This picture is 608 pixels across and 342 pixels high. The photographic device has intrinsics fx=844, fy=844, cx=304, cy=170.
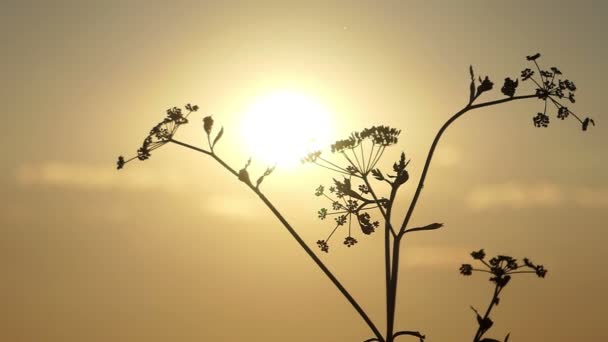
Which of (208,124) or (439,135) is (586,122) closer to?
(439,135)

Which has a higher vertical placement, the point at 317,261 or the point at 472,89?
the point at 472,89

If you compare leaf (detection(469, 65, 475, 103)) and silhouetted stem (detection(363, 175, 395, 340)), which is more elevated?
leaf (detection(469, 65, 475, 103))

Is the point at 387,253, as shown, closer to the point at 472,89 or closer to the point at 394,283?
the point at 394,283

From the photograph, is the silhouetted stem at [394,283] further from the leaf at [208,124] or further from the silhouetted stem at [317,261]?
the leaf at [208,124]

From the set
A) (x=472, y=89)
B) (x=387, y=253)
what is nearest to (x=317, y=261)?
(x=387, y=253)

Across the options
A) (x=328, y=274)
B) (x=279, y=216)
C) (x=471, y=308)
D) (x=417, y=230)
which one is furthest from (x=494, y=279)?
(x=279, y=216)

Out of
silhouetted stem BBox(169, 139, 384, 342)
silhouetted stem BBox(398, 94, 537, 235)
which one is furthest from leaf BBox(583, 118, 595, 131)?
silhouetted stem BBox(169, 139, 384, 342)

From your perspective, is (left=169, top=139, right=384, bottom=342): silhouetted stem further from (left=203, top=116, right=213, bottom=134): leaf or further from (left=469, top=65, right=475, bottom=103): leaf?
(left=469, top=65, right=475, bottom=103): leaf

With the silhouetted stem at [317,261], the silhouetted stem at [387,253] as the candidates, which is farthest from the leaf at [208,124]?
the silhouetted stem at [387,253]

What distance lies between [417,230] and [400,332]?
1.62 m

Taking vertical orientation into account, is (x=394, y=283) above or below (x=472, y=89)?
below

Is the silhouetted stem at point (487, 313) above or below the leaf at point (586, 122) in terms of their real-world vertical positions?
below

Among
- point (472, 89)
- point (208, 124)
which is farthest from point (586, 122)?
point (208, 124)

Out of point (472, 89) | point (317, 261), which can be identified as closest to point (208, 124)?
point (317, 261)
